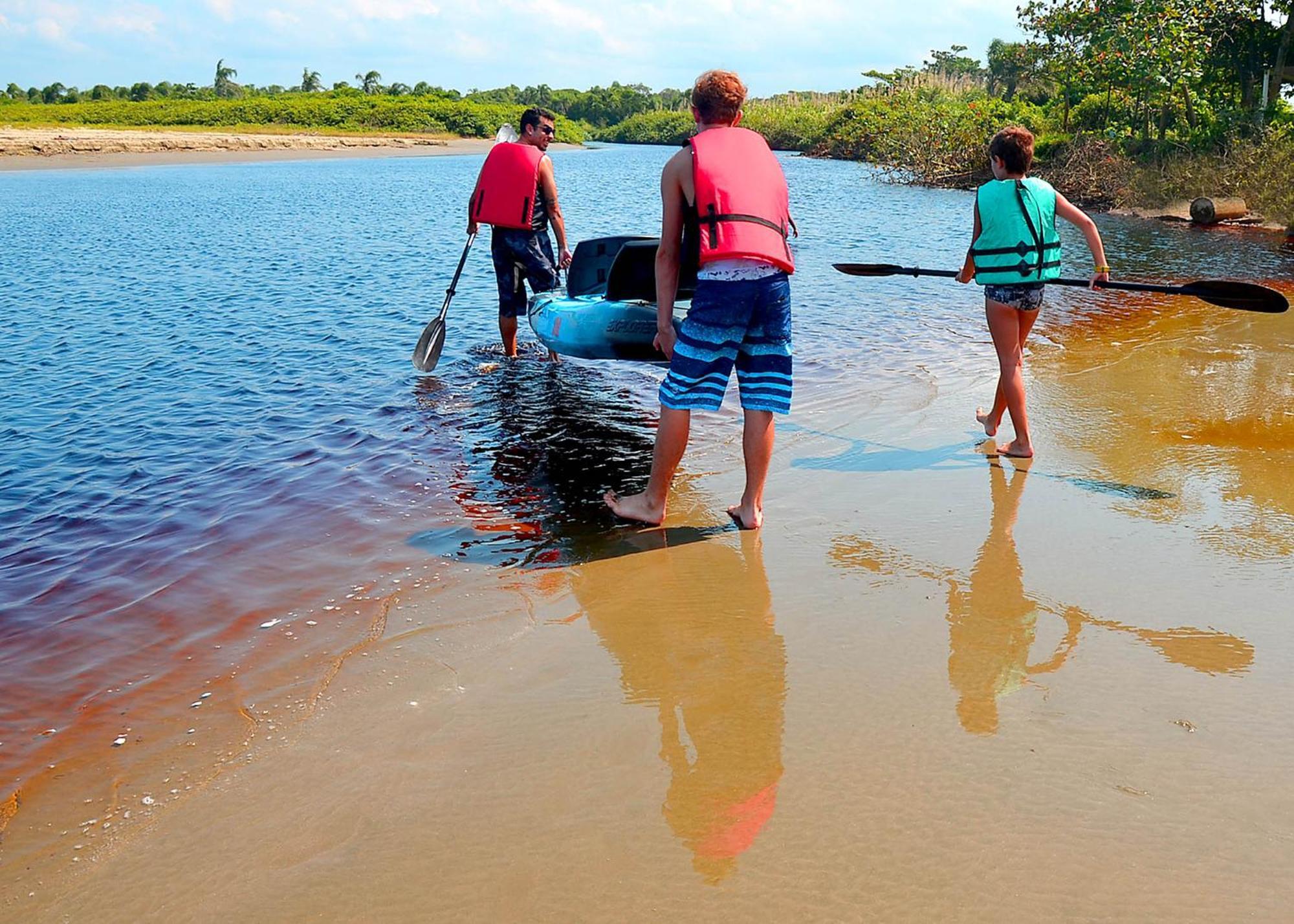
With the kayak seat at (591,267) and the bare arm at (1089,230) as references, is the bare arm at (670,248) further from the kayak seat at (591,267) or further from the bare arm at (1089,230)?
the kayak seat at (591,267)

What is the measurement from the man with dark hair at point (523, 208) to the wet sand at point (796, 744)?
451cm

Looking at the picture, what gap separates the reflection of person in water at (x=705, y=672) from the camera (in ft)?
8.90

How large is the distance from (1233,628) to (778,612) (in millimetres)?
1612

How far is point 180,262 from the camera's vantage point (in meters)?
16.6

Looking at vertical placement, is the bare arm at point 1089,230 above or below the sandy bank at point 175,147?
below

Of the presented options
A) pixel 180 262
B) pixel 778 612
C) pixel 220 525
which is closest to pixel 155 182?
pixel 180 262

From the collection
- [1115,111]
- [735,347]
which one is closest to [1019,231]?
[735,347]

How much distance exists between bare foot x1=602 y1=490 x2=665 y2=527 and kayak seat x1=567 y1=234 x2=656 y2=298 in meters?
3.32

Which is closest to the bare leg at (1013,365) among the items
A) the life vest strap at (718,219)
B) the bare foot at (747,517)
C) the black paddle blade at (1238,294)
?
the black paddle blade at (1238,294)

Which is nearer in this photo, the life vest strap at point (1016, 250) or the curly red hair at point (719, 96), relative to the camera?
the curly red hair at point (719, 96)

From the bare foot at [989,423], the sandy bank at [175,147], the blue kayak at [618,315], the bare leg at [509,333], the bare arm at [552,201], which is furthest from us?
the sandy bank at [175,147]

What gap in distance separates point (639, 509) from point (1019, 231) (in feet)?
8.75

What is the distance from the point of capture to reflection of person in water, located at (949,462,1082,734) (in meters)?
A: 3.24

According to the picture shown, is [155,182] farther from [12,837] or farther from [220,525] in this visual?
[12,837]
